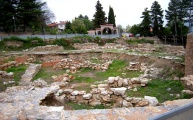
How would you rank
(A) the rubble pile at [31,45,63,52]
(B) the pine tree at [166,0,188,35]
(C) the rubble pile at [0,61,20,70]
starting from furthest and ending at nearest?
1. (B) the pine tree at [166,0,188,35]
2. (A) the rubble pile at [31,45,63,52]
3. (C) the rubble pile at [0,61,20,70]

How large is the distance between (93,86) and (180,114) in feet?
23.5

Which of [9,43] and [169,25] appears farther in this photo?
[169,25]

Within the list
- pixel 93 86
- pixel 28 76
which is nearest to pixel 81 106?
pixel 93 86

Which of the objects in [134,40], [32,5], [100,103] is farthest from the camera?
[134,40]

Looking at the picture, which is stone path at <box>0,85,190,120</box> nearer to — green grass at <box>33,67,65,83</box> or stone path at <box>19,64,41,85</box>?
stone path at <box>19,64,41,85</box>

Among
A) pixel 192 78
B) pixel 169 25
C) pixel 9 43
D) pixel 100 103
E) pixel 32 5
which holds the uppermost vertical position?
pixel 32 5

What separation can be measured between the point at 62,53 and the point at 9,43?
9.05m

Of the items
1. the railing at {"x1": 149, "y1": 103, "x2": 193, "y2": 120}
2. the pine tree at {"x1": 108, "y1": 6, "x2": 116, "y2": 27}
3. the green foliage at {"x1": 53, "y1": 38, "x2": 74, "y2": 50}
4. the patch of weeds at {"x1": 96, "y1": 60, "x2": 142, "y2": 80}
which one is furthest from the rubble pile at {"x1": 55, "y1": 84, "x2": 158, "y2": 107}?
the pine tree at {"x1": 108, "y1": 6, "x2": 116, "y2": 27}

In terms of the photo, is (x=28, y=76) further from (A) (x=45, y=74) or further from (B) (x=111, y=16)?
(B) (x=111, y=16)

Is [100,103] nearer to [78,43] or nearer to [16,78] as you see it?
[16,78]

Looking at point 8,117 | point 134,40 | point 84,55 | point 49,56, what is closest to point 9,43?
point 49,56

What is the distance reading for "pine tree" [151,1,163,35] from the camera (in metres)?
38.1

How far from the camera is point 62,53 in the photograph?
1988 centimetres

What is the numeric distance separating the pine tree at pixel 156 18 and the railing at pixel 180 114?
38.4 meters
